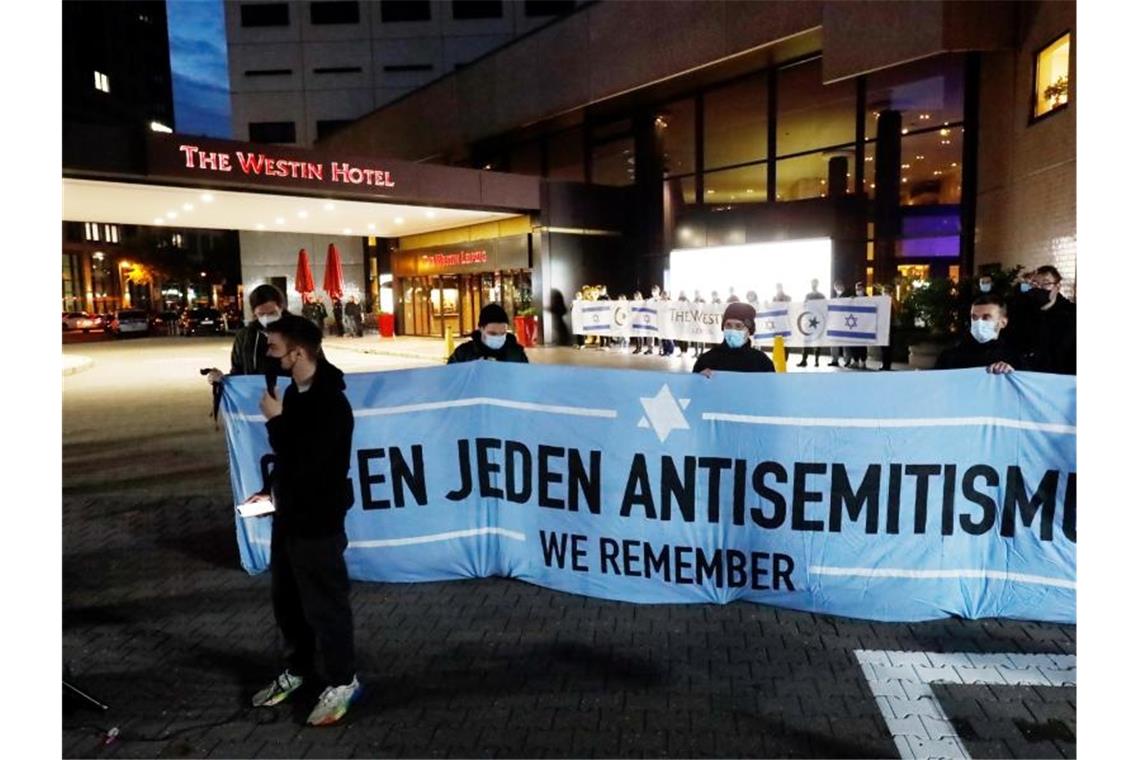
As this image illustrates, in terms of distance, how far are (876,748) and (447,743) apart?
1.89m

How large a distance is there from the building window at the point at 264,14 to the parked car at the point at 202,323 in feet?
56.3

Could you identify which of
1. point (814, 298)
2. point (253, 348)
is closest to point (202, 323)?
point (814, 298)

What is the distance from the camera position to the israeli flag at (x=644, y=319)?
68.7 feet

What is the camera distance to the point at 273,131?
4569 cm

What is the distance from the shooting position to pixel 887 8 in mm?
18734

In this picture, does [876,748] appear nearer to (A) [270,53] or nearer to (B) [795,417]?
(B) [795,417]

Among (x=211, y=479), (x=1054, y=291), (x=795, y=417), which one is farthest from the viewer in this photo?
(x=211, y=479)

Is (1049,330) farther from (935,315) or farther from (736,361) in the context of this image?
(935,315)

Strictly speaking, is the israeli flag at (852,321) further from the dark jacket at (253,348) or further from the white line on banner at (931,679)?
the dark jacket at (253,348)

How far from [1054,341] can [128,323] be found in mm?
45840

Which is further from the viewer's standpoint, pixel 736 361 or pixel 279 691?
pixel 736 361

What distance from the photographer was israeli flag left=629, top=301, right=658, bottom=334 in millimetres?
20953

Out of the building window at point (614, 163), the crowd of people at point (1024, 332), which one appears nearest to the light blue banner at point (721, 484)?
the crowd of people at point (1024, 332)
